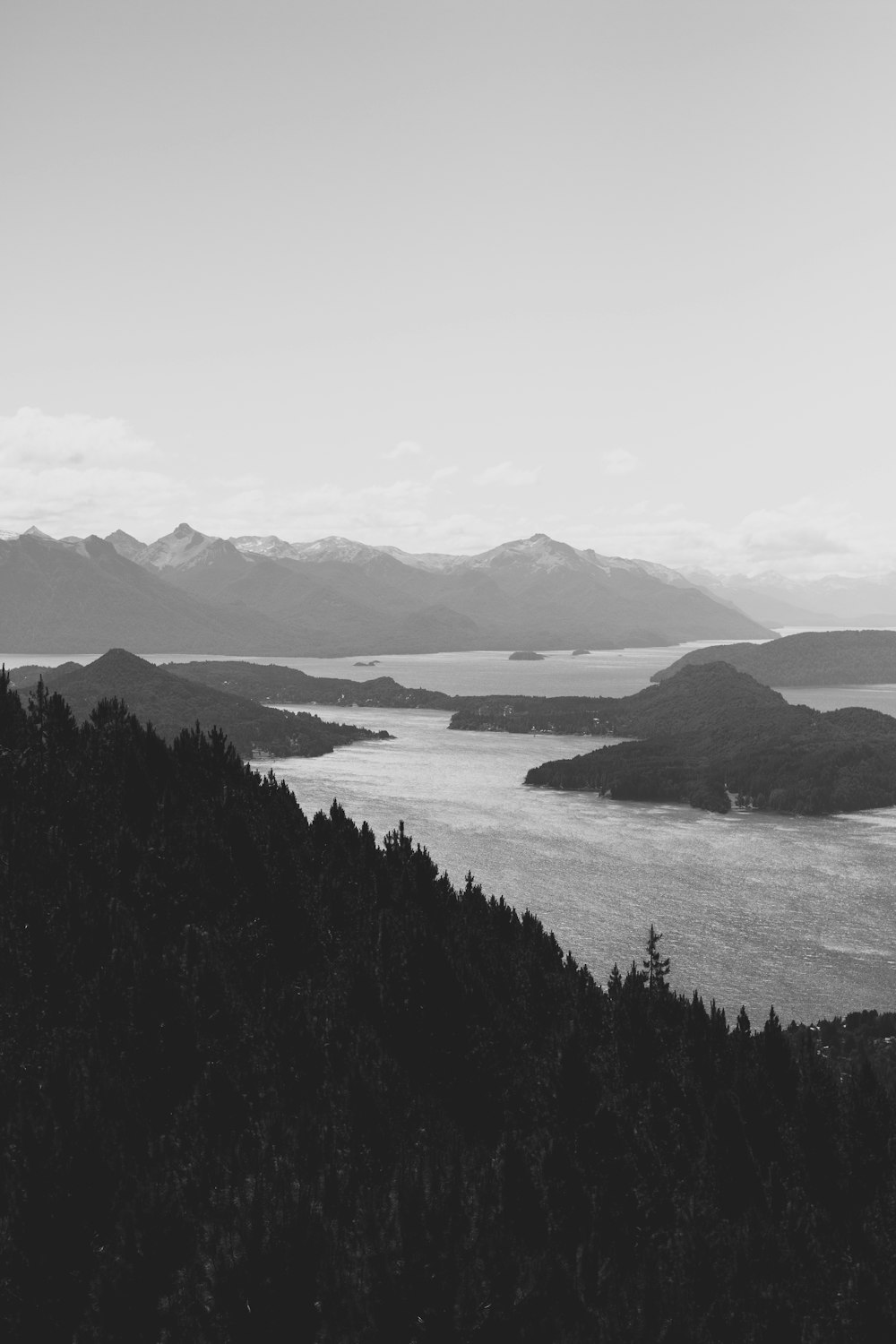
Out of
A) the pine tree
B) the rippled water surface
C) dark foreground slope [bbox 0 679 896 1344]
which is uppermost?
dark foreground slope [bbox 0 679 896 1344]

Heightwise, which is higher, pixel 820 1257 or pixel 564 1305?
pixel 564 1305

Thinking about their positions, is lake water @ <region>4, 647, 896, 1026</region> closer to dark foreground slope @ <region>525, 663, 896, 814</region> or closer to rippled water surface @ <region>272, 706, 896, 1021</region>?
rippled water surface @ <region>272, 706, 896, 1021</region>

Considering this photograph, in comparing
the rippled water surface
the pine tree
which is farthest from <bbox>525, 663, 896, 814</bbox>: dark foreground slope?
the pine tree

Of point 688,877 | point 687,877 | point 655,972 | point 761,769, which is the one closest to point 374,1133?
point 655,972

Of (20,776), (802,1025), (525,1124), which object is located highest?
(20,776)

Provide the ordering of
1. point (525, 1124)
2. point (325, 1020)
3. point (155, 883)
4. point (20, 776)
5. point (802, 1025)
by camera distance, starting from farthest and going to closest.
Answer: point (20, 776) < point (802, 1025) < point (155, 883) < point (325, 1020) < point (525, 1124)

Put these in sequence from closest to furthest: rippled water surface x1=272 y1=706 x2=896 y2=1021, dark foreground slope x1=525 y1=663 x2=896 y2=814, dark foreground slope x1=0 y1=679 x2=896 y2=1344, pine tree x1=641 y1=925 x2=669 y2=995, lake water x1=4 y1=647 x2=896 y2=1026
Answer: dark foreground slope x1=0 y1=679 x2=896 y2=1344
pine tree x1=641 y1=925 x2=669 y2=995
lake water x1=4 y1=647 x2=896 y2=1026
rippled water surface x1=272 y1=706 x2=896 y2=1021
dark foreground slope x1=525 y1=663 x2=896 y2=814

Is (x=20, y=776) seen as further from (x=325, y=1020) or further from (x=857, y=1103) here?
(x=857, y=1103)

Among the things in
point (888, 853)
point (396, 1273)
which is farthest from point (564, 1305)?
point (888, 853)
